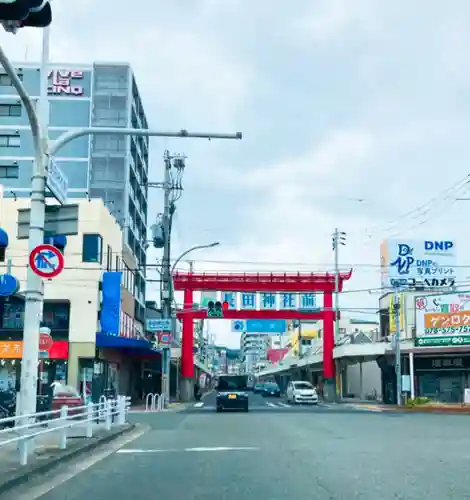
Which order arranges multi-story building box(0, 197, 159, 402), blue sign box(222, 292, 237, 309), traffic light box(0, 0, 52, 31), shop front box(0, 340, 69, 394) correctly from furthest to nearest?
blue sign box(222, 292, 237, 309), multi-story building box(0, 197, 159, 402), shop front box(0, 340, 69, 394), traffic light box(0, 0, 52, 31)

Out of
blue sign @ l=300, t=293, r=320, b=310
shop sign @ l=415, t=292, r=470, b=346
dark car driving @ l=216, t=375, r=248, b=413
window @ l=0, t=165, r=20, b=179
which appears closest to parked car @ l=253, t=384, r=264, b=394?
blue sign @ l=300, t=293, r=320, b=310

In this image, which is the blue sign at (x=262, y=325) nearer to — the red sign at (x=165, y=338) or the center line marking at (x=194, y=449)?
the red sign at (x=165, y=338)

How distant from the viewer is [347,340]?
69.6 m

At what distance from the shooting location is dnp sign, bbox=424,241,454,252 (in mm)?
54906

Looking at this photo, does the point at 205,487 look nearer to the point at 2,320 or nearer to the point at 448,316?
the point at 2,320

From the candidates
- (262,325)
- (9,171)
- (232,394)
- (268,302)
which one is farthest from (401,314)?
(9,171)

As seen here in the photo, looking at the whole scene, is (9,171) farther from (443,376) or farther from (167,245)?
(443,376)

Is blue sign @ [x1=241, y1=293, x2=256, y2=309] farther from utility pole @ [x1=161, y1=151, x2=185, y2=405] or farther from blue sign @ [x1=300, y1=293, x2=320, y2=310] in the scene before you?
utility pole @ [x1=161, y1=151, x2=185, y2=405]

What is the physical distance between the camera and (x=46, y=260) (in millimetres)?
13375

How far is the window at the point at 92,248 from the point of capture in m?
40.7

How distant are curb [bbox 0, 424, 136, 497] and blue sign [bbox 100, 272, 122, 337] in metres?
22.7

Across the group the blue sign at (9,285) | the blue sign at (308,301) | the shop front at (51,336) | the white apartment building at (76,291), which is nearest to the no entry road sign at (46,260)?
the blue sign at (9,285)

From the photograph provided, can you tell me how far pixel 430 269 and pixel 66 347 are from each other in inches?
1096

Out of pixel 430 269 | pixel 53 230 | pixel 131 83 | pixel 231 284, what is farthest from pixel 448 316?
pixel 131 83
